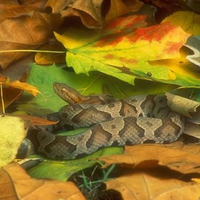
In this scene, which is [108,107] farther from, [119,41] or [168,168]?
[168,168]

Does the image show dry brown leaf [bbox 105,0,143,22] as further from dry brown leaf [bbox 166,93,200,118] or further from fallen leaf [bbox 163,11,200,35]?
dry brown leaf [bbox 166,93,200,118]

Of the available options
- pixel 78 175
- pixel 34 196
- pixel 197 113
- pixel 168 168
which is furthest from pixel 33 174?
pixel 197 113

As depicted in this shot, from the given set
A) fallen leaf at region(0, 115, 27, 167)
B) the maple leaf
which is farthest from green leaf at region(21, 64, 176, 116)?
fallen leaf at region(0, 115, 27, 167)

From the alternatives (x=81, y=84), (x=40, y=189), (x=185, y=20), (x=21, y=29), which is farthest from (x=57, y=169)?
(x=185, y=20)

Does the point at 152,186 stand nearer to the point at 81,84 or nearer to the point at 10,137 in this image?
the point at 10,137

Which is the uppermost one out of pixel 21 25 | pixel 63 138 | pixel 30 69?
pixel 21 25

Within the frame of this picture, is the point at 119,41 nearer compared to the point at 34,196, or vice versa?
the point at 34,196

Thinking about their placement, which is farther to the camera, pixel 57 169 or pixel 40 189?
pixel 57 169
